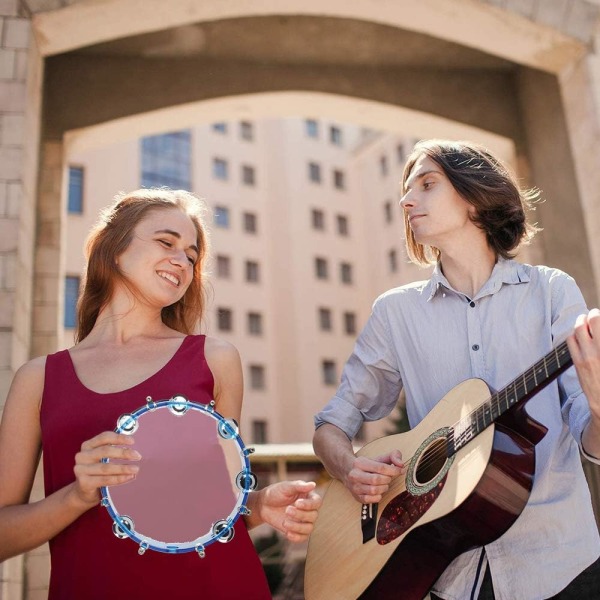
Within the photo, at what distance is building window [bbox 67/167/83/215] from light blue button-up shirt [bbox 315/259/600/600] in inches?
1049

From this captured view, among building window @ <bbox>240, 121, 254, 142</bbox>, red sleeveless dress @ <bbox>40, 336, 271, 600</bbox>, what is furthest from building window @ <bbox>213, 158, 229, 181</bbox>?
red sleeveless dress @ <bbox>40, 336, 271, 600</bbox>

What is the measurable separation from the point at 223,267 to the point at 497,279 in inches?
1377

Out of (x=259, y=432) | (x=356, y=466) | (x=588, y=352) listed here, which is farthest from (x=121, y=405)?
(x=259, y=432)

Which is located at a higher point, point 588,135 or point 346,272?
point 346,272

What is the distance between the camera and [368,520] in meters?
2.64

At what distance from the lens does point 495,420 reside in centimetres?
229

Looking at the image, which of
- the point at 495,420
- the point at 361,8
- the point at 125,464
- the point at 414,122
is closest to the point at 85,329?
the point at 125,464

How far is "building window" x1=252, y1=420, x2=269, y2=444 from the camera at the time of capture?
118 feet

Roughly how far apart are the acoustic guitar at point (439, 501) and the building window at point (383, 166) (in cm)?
3906

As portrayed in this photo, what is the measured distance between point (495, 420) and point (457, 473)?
0.20m

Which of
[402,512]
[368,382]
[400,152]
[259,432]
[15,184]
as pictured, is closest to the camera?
[402,512]

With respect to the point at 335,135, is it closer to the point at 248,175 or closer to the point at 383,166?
the point at 383,166

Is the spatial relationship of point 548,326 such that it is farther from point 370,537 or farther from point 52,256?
point 52,256

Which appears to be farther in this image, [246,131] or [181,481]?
[246,131]
